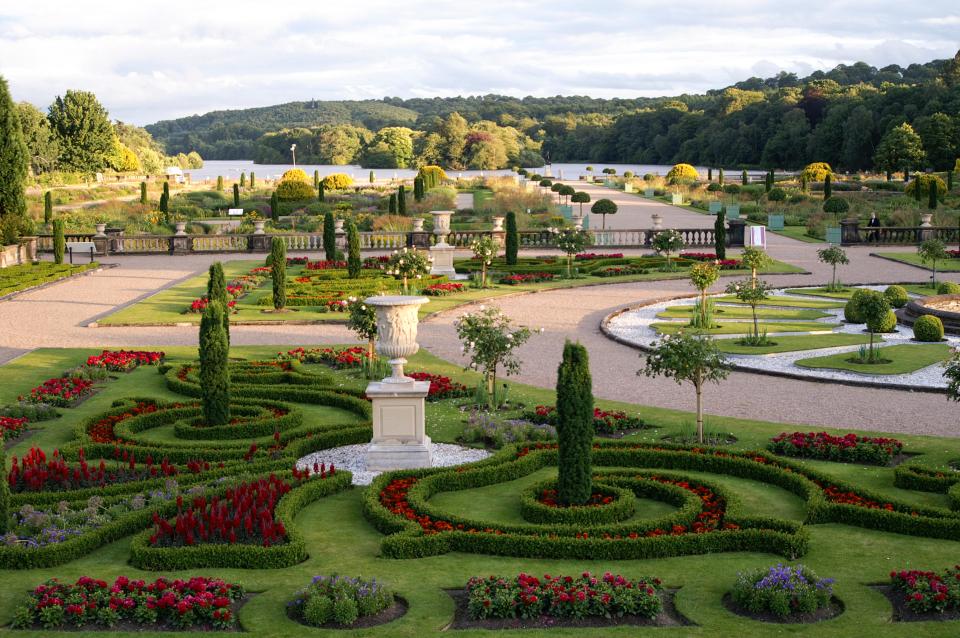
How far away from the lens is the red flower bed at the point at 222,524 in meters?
9.95

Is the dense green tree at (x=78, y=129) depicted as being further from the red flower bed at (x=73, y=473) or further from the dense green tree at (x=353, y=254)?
the red flower bed at (x=73, y=473)

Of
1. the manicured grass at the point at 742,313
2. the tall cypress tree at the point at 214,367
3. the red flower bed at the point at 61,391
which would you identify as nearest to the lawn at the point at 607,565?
the tall cypress tree at the point at 214,367

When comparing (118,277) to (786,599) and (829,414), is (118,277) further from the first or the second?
(786,599)

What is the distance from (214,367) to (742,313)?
14.6 m

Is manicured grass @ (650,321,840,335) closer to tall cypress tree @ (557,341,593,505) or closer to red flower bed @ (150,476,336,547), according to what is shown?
tall cypress tree @ (557,341,593,505)

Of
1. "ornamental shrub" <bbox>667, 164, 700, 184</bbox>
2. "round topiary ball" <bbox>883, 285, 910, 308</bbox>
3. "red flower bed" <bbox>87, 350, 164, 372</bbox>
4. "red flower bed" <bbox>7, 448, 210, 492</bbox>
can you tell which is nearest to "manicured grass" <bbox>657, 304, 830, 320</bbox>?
"round topiary ball" <bbox>883, 285, 910, 308</bbox>

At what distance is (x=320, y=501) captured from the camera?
11.7 m

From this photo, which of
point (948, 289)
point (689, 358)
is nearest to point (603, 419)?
point (689, 358)

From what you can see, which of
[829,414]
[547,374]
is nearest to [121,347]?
[547,374]

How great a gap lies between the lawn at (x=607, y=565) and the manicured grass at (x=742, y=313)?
1109 cm

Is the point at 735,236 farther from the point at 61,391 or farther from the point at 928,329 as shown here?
the point at 61,391

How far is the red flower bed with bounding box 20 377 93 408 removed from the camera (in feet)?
54.0

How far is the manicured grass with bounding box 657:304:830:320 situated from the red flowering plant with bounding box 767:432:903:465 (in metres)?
11.4

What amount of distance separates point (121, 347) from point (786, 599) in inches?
645
